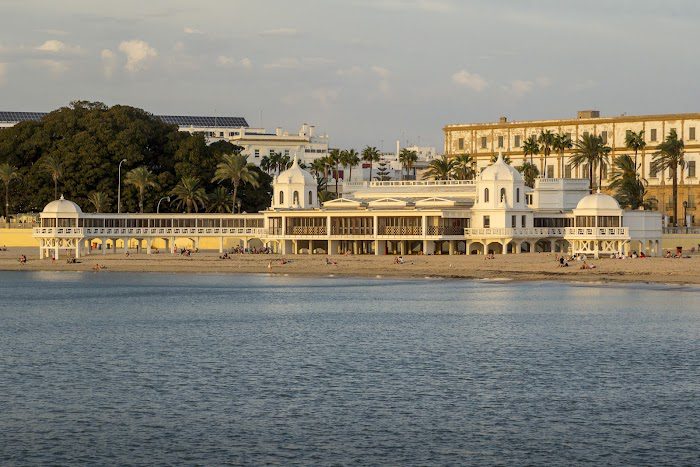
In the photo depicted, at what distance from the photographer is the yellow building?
154 m

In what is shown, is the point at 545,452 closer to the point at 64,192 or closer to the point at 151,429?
the point at 151,429

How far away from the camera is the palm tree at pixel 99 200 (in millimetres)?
136750

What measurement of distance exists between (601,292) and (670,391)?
→ 46062 mm

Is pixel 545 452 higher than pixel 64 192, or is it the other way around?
pixel 64 192

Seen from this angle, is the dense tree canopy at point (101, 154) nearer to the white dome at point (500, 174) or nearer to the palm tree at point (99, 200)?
the palm tree at point (99, 200)

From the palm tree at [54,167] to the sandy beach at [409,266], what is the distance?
28.1ft

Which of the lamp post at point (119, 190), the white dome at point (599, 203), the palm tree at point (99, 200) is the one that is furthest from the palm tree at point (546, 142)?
the palm tree at point (99, 200)

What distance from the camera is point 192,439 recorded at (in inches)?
1542

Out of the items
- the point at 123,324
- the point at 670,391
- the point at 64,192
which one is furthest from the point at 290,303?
the point at 64,192

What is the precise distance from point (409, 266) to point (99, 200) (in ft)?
130

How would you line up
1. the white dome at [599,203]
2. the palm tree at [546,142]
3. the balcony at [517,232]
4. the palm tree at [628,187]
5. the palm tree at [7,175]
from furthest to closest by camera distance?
the palm tree at [546,142] < the palm tree at [7,175] < the palm tree at [628,187] < the balcony at [517,232] < the white dome at [599,203]

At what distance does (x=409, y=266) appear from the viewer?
112 meters

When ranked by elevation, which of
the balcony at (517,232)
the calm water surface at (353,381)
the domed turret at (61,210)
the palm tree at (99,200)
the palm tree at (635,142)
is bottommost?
the calm water surface at (353,381)

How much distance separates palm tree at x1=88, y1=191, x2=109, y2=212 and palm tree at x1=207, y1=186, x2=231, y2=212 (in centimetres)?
1098
